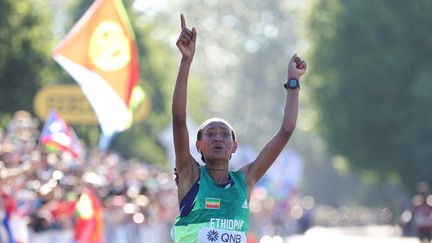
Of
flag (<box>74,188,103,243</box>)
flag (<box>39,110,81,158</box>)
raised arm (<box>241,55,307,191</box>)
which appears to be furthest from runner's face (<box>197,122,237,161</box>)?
flag (<box>39,110,81,158</box>)

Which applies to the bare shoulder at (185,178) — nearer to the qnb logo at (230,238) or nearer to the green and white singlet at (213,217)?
the green and white singlet at (213,217)

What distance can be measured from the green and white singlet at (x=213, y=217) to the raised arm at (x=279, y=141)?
0.84 feet

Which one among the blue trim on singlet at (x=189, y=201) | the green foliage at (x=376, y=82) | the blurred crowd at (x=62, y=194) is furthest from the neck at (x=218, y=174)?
the green foliage at (x=376, y=82)

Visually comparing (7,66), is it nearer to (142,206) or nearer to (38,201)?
(142,206)

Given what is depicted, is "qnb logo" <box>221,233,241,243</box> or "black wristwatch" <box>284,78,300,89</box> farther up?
"black wristwatch" <box>284,78,300,89</box>

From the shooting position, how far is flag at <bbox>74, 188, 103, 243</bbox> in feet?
59.7

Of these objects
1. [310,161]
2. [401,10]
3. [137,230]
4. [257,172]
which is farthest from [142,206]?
[310,161]

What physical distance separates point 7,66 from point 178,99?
20400 mm

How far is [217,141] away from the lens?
26.8 ft

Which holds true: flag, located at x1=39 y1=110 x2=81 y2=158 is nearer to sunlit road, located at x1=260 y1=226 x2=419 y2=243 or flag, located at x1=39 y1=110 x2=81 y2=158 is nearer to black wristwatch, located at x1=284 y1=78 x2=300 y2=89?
black wristwatch, located at x1=284 y1=78 x2=300 y2=89

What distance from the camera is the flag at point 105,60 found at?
18.0 m

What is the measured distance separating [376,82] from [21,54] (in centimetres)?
3128

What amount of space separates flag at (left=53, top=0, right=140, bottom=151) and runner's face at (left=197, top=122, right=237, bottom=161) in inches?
376

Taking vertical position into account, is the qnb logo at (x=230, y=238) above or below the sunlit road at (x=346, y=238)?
below
